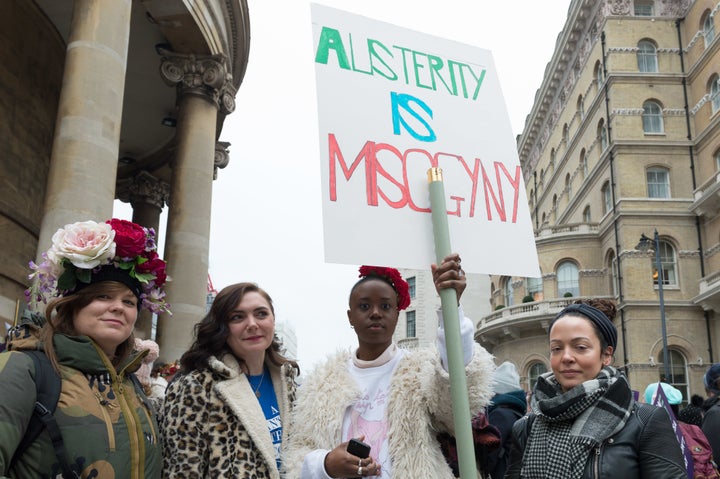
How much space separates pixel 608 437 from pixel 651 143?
117ft

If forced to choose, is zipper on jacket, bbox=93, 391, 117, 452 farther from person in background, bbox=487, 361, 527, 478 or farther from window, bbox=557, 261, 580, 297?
window, bbox=557, 261, 580, 297

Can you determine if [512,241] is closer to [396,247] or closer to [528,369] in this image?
[396,247]

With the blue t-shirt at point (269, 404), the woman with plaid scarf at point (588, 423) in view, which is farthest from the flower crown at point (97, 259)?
the woman with plaid scarf at point (588, 423)

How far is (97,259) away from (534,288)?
39.1 metres

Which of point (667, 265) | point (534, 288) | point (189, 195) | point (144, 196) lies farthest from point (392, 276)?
→ point (534, 288)

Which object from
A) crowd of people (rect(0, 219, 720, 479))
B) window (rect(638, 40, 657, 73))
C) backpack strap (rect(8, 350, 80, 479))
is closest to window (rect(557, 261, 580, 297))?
window (rect(638, 40, 657, 73))

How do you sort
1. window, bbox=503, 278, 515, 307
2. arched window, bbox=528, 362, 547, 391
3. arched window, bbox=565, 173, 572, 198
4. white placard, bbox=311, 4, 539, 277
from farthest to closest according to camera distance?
arched window, bbox=565, 173, 572, 198 < window, bbox=503, 278, 515, 307 < arched window, bbox=528, 362, 547, 391 < white placard, bbox=311, 4, 539, 277

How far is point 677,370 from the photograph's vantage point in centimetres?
3256

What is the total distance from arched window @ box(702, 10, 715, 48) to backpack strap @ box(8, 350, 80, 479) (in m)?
36.7

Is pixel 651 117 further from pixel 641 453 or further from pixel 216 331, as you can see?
pixel 641 453

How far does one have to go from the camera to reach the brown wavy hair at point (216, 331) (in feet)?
12.4

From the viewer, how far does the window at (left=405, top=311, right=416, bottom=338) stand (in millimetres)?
62094

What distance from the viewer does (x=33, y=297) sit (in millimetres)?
3721

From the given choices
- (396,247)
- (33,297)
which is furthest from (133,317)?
(396,247)
